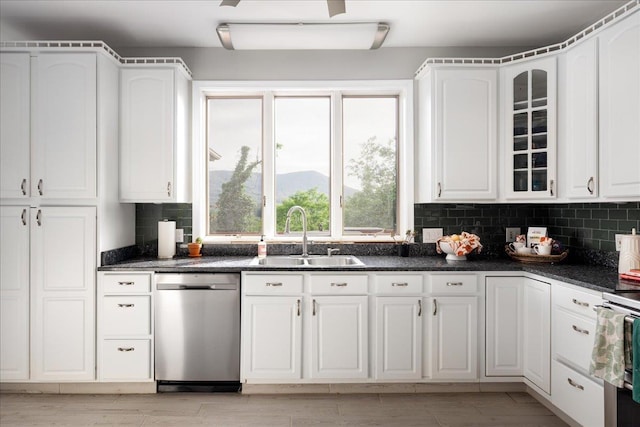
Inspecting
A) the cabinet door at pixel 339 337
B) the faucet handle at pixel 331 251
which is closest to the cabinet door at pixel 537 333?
the cabinet door at pixel 339 337

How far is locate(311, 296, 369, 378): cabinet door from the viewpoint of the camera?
117 inches

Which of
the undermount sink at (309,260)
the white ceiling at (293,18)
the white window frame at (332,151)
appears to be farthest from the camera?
the white window frame at (332,151)

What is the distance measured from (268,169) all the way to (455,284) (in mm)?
1793

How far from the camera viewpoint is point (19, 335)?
9.70 ft

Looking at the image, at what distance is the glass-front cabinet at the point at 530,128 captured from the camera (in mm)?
3057

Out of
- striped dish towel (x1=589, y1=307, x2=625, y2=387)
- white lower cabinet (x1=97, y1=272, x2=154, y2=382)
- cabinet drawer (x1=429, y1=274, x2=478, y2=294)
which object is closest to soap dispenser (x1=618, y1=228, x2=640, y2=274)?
striped dish towel (x1=589, y1=307, x2=625, y2=387)

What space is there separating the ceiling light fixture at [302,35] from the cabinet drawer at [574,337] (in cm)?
228

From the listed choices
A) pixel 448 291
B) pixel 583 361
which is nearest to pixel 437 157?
pixel 448 291

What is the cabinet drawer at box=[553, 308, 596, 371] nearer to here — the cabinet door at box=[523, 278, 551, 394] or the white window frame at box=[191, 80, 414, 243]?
the cabinet door at box=[523, 278, 551, 394]

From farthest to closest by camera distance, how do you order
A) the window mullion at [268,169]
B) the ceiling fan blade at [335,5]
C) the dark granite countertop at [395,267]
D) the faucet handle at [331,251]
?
the window mullion at [268,169]
the faucet handle at [331,251]
the dark granite countertop at [395,267]
the ceiling fan blade at [335,5]

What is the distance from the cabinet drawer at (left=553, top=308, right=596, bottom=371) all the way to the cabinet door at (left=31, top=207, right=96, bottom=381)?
9.91ft

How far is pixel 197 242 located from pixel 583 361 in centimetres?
276

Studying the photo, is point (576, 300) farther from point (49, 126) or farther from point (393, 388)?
point (49, 126)

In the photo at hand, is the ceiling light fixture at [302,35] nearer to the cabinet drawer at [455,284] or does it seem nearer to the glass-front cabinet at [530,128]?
the glass-front cabinet at [530,128]
